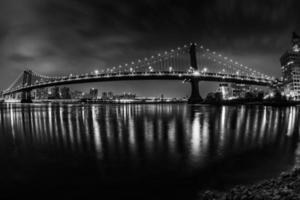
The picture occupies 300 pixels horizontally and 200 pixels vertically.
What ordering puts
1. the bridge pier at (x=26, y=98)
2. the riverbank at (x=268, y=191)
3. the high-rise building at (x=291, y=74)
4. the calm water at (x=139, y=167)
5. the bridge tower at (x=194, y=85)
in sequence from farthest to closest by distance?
1. the bridge pier at (x=26, y=98)
2. the high-rise building at (x=291, y=74)
3. the bridge tower at (x=194, y=85)
4. the calm water at (x=139, y=167)
5. the riverbank at (x=268, y=191)

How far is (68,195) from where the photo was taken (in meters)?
5.64

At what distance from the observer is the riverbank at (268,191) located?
15.3 feet

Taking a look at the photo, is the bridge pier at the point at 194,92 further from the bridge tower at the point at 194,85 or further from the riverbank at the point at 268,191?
the riverbank at the point at 268,191

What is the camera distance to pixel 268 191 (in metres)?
5.00

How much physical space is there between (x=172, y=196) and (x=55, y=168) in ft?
14.6

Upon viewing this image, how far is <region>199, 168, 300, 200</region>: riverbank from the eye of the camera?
15.3 ft

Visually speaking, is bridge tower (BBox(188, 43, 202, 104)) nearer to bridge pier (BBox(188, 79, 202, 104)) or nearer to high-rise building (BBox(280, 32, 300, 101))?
bridge pier (BBox(188, 79, 202, 104))

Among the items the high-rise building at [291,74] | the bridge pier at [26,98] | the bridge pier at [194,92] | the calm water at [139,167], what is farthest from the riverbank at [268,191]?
the bridge pier at [26,98]

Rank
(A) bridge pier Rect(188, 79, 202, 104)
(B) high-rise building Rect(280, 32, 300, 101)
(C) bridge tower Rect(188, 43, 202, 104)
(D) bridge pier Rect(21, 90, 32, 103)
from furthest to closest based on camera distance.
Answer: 1. (D) bridge pier Rect(21, 90, 32, 103)
2. (B) high-rise building Rect(280, 32, 300, 101)
3. (C) bridge tower Rect(188, 43, 202, 104)
4. (A) bridge pier Rect(188, 79, 202, 104)

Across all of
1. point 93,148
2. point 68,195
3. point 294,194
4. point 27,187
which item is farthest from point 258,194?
point 93,148

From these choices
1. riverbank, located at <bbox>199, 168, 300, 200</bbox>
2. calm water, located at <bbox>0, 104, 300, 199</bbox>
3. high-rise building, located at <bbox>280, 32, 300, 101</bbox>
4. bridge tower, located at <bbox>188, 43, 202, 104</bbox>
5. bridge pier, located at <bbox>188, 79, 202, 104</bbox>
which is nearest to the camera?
riverbank, located at <bbox>199, 168, 300, 200</bbox>

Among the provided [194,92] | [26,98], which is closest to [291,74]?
[194,92]

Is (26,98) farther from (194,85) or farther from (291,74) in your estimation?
(291,74)

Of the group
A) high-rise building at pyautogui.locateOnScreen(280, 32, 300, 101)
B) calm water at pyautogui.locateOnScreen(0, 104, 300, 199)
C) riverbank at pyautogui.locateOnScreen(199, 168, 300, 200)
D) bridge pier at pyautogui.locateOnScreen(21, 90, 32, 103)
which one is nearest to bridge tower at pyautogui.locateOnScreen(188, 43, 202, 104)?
high-rise building at pyautogui.locateOnScreen(280, 32, 300, 101)
